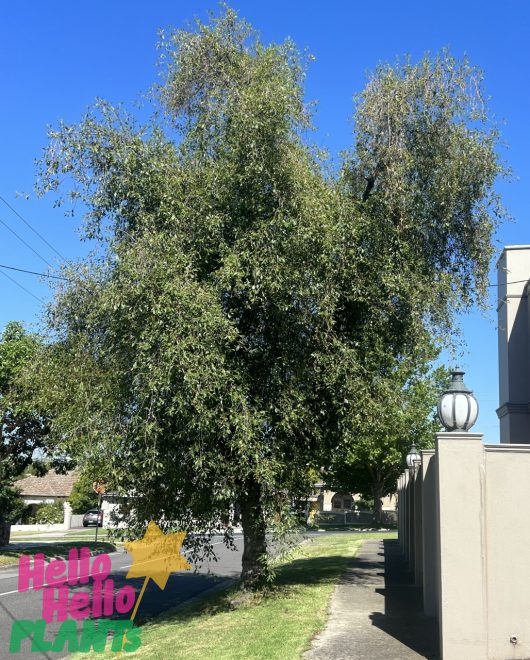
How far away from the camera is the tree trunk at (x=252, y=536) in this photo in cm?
1222

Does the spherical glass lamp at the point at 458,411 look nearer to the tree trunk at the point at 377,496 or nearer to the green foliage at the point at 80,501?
the tree trunk at the point at 377,496

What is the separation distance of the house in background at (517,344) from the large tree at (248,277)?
11053 mm

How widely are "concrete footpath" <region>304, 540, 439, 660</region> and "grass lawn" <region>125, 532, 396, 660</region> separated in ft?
0.81

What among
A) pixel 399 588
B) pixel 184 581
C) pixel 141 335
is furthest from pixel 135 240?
pixel 184 581

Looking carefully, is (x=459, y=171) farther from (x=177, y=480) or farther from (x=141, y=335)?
(x=177, y=480)

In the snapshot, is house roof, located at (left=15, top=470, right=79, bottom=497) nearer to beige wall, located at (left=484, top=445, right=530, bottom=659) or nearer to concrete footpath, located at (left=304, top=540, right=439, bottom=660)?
concrete footpath, located at (left=304, top=540, right=439, bottom=660)

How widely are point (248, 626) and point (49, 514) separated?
1876 inches

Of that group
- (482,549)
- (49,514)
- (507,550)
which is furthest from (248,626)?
(49,514)

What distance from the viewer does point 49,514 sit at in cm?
5453

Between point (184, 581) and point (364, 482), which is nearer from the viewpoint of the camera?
point (184, 581)

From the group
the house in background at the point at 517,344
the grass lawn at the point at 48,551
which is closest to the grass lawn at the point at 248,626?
the house in background at the point at 517,344

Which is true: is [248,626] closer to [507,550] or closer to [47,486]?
[507,550]

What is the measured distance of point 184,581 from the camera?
20.0m

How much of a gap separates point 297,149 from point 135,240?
9.68 feet
